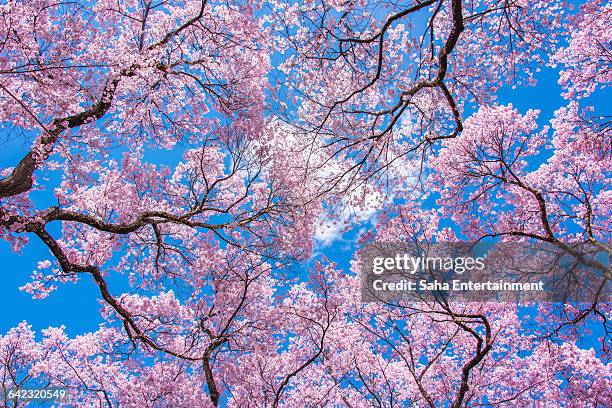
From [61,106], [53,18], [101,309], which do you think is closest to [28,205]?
[61,106]

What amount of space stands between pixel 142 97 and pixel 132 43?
3.73 ft

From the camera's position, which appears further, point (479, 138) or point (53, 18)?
point (479, 138)

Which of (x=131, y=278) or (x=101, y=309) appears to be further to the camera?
(x=101, y=309)

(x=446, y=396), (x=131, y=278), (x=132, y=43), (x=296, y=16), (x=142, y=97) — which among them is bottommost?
(x=446, y=396)

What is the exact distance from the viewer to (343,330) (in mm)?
14523

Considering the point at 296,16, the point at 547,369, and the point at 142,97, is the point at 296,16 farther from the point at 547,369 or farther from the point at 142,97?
the point at 547,369

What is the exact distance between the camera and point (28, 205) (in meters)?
7.18

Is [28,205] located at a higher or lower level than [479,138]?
lower

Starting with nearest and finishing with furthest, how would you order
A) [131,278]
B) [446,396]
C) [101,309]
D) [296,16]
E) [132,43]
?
[296,16], [132,43], [131,278], [101,309], [446,396]

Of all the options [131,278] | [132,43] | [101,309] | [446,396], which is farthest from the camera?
[446,396]

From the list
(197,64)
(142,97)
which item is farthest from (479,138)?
(142,97)

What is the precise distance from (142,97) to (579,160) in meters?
10.6

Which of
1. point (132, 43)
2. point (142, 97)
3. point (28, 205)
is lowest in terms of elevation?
point (28, 205)

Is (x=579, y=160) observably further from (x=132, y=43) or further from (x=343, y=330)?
(x=132, y=43)
